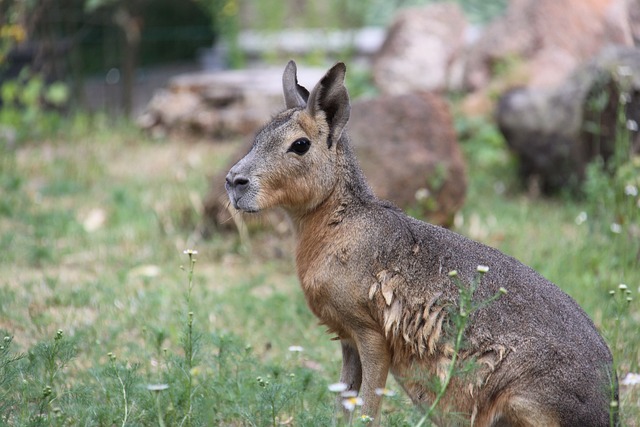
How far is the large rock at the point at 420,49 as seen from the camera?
1155 cm

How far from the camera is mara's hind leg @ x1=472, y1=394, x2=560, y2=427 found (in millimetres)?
3172

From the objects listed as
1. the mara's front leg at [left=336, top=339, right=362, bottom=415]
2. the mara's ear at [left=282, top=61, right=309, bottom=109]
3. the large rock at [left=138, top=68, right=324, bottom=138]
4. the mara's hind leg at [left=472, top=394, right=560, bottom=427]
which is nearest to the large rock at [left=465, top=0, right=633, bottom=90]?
the large rock at [left=138, top=68, right=324, bottom=138]

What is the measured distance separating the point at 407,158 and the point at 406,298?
12.0ft

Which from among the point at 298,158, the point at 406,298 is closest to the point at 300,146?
the point at 298,158

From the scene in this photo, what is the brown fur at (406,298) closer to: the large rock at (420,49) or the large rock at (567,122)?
the large rock at (567,122)

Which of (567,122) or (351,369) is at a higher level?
(351,369)

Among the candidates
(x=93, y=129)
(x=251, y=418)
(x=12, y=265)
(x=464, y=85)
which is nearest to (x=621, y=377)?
(x=251, y=418)

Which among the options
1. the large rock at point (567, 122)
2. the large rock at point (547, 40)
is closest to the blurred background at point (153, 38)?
the large rock at point (547, 40)

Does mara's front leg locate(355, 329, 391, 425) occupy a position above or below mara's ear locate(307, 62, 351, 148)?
below

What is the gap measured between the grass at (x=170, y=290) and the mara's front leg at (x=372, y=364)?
20cm

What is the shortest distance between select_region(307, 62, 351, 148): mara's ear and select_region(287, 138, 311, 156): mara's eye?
0.12m

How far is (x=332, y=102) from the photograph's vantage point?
12.3ft

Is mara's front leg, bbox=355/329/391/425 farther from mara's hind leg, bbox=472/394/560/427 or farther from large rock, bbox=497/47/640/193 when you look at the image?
large rock, bbox=497/47/640/193

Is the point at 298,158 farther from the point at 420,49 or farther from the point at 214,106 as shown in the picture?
the point at 420,49
